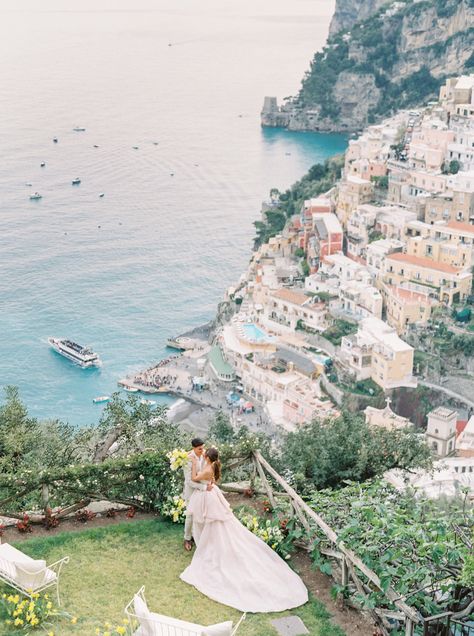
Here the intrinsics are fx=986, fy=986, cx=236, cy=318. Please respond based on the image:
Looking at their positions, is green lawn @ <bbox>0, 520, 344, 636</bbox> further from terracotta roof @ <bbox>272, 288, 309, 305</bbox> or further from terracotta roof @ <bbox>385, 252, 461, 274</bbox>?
terracotta roof @ <bbox>272, 288, 309, 305</bbox>

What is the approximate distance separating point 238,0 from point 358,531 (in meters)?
171

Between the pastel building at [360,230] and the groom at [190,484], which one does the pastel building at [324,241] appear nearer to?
the pastel building at [360,230]

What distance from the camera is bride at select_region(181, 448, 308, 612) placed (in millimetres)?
6578

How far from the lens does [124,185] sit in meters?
55.1

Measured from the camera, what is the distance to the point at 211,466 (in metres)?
6.94

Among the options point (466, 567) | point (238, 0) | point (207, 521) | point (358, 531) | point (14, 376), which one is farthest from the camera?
point (238, 0)

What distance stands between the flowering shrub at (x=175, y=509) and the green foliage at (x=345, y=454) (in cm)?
233

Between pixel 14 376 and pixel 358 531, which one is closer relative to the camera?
pixel 358 531

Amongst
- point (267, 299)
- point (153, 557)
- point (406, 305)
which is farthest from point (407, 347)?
point (153, 557)

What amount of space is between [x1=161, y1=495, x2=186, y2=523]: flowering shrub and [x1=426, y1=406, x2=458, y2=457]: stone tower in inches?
631

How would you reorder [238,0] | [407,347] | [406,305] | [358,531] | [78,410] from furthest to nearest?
[238,0] → [78,410] → [406,305] → [407,347] → [358,531]

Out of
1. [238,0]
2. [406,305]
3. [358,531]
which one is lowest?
[406,305]

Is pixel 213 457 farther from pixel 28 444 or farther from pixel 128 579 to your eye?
pixel 28 444

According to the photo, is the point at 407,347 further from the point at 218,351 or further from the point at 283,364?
the point at 218,351
